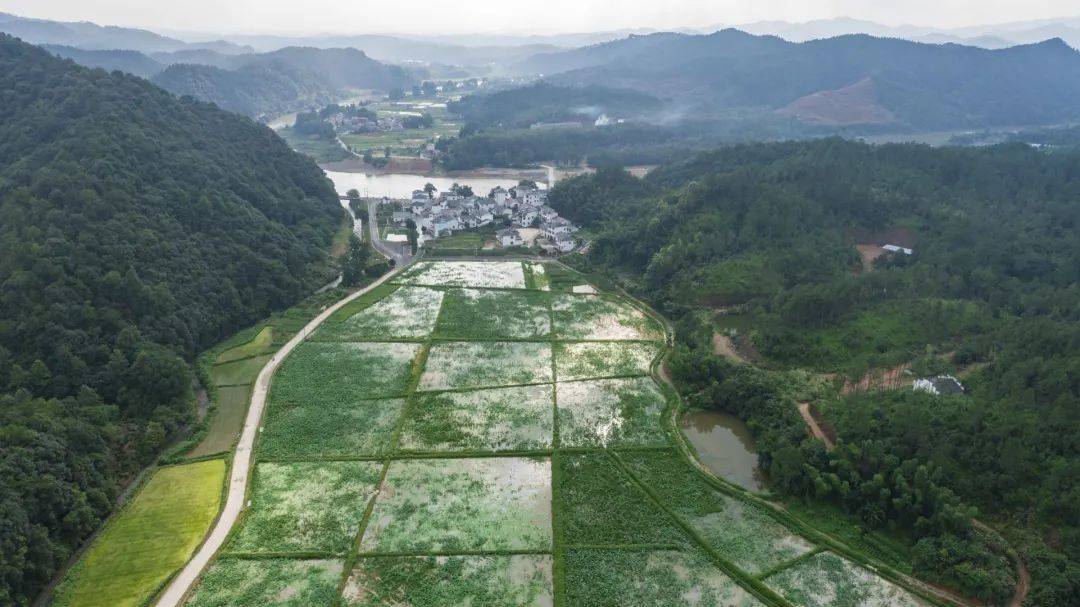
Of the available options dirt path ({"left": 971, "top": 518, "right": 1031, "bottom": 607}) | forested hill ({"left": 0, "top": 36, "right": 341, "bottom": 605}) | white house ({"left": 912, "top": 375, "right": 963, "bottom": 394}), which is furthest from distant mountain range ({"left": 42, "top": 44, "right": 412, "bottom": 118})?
dirt path ({"left": 971, "top": 518, "right": 1031, "bottom": 607})

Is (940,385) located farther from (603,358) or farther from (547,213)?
(547,213)

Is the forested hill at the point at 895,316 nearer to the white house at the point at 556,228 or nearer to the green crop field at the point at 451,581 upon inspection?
the white house at the point at 556,228

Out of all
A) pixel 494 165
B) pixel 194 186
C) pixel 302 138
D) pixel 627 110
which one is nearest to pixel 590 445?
pixel 194 186

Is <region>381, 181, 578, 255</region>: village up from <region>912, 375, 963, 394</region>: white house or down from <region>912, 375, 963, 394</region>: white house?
up

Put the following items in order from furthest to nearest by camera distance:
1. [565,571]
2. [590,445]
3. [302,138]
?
[302,138]
[590,445]
[565,571]

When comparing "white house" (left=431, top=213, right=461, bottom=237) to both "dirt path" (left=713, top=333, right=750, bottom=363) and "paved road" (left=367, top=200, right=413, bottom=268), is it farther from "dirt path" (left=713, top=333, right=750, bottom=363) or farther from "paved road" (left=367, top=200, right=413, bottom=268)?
"dirt path" (left=713, top=333, right=750, bottom=363)

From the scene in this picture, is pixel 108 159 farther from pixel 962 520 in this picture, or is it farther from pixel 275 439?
pixel 962 520
